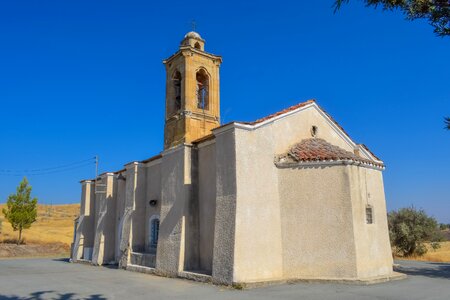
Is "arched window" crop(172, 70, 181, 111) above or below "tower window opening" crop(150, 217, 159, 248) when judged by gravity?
above

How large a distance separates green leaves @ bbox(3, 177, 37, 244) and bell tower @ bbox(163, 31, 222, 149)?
70.4 ft

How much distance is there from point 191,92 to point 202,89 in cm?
139

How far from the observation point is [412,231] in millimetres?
24922

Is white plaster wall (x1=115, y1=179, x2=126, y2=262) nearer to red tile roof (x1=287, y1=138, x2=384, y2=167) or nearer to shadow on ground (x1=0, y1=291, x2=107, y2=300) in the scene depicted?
shadow on ground (x1=0, y1=291, x2=107, y2=300)

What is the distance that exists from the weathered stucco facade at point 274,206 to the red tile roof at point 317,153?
0.04 metres

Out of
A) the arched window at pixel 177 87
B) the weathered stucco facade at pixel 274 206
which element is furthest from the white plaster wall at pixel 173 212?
the arched window at pixel 177 87

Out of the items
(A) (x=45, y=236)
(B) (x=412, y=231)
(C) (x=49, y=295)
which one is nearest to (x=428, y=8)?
(C) (x=49, y=295)

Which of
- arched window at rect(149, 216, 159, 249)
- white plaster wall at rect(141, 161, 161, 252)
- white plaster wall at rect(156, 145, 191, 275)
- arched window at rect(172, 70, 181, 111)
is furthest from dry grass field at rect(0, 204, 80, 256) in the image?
white plaster wall at rect(156, 145, 191, 275)

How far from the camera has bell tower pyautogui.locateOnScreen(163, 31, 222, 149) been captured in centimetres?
1875

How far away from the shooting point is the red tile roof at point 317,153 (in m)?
12.8

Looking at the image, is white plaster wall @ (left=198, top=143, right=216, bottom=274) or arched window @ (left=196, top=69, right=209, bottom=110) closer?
white plaster wall @ (left=198, top=143, right=216, bottom=274)

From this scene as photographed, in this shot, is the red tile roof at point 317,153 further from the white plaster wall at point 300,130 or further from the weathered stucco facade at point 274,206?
the white plaster wall at point 300,130

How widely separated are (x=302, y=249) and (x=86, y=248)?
1582cm

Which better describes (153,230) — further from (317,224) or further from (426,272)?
(426,272)
